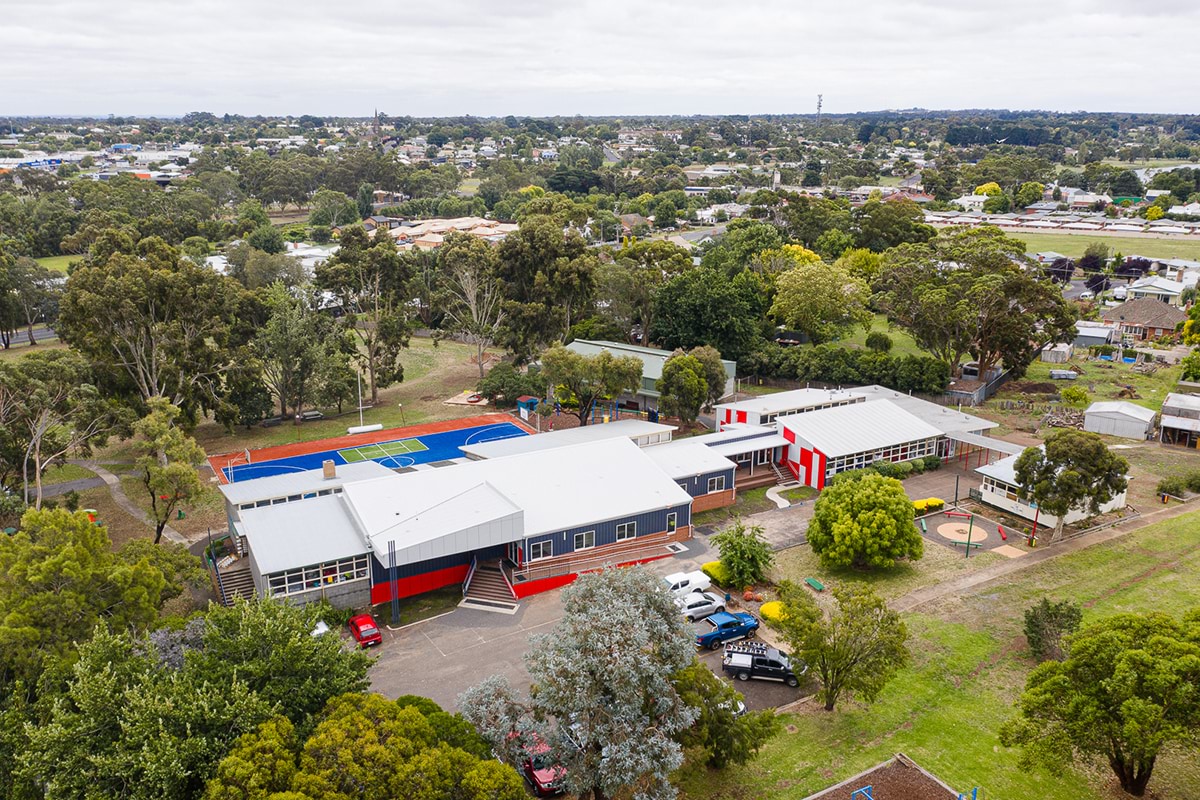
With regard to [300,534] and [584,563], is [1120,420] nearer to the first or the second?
[584,563]

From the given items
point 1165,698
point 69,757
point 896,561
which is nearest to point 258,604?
point 69,757

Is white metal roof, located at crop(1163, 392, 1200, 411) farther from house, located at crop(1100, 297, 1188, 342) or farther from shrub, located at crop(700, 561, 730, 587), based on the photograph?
shrub, located at crop(700, 561, 730, 587)

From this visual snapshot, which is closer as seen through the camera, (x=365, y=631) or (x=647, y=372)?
(x=365, y=631)

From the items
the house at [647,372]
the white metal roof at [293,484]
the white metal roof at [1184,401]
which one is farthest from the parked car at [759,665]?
the white metal roof at [1184,401]

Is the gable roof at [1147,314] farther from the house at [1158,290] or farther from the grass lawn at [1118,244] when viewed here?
the grass lawn at [1118,244]

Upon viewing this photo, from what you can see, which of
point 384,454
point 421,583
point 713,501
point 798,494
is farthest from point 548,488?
point 384,454

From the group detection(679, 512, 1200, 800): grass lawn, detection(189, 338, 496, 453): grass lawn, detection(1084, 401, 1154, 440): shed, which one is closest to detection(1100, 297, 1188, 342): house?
detection(1084, 401, 1154, 440): shed

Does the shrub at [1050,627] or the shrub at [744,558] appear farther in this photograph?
the shrub at [744,558]
